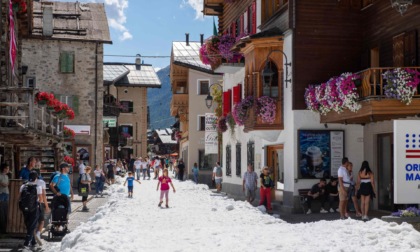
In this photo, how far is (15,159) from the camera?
87.6 ft

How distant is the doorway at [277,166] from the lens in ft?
86.7

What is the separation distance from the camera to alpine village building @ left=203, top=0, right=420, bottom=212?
2253cm

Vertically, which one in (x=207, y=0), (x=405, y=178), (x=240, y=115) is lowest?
(x=405, y=178)

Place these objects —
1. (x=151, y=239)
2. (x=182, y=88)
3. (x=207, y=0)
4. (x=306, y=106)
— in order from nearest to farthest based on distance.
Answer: (x=151, y=239)
(x=306, y=106)
(x=207, y=0)
(x=182, y=88)

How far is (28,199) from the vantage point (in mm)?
14820

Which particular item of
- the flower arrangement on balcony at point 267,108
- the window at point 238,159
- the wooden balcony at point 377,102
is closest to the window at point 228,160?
the window at point 238,159

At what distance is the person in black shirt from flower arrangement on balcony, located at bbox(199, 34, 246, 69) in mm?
9775

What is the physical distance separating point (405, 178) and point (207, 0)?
25.5 meters

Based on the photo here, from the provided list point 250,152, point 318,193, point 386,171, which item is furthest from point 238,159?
point 386,171

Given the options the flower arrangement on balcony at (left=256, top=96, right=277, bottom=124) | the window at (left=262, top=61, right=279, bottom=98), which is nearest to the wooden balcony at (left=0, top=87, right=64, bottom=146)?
the flower arrangement on balcony at (left=256, top=96, right=277, bottom=124)

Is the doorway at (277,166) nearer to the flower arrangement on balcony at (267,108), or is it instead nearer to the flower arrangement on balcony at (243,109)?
the flower arrangement on balcony at (267,108)

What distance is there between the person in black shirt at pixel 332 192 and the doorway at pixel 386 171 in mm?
1409

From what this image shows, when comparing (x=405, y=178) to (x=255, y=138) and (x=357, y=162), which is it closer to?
(x=357, y=162)

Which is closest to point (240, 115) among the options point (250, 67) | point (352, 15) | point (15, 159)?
point (250, 67)
